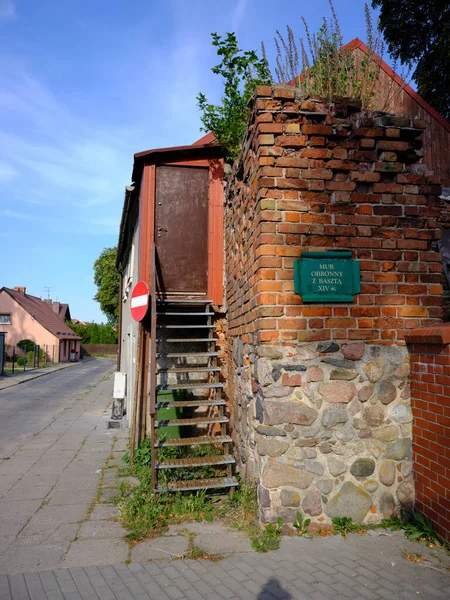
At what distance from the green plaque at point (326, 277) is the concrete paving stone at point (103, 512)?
2975 mm

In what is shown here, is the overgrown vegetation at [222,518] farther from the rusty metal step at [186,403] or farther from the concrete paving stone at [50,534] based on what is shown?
the rusty metal step at [186,403]

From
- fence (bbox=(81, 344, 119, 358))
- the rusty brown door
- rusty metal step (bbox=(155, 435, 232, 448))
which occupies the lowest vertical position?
rusty metal step (bbox=(155, 435, 232, 448))

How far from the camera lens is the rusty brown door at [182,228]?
731cm

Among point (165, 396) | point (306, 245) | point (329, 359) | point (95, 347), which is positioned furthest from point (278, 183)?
point (95, 347)

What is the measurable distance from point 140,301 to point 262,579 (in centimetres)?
384

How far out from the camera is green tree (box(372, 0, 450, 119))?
47.9ft

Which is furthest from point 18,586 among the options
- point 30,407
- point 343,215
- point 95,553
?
point 30,407

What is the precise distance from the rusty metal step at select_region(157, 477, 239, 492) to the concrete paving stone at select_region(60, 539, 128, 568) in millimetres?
914

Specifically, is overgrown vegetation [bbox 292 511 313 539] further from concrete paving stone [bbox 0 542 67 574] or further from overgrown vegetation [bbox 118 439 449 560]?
concrete paving stone [bbox 0 542 67 574]

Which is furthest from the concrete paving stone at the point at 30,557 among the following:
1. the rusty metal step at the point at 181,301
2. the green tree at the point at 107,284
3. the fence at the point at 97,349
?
the fence at the point at 97,349

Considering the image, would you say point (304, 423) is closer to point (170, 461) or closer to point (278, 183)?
point (170, 461)

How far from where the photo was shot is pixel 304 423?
13.7 feet

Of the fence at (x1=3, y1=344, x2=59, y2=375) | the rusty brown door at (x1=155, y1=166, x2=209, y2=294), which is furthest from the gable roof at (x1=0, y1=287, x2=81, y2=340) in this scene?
the rusty brown door at (x1=155, y1=166, x2=209, y2=294)

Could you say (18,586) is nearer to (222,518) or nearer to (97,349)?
(222,518)
